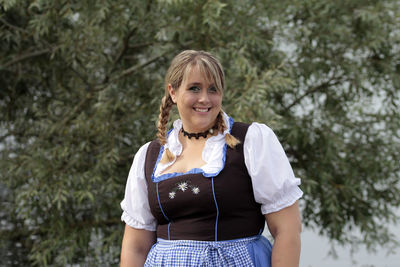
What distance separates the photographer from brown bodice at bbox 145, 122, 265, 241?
1567mm

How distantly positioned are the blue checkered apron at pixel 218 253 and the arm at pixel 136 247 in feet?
0.46

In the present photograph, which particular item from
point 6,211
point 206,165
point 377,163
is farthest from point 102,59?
point 206,165

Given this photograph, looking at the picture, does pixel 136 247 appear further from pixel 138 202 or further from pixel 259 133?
pixel 259 133

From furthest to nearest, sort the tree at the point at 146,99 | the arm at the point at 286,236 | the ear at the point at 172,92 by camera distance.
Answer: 1. the tree at the point at 146,99
2. the ear at the point at 172,92
3. the arm at the point at 286,236

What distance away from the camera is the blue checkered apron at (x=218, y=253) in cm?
158

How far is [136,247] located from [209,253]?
0.97 ft

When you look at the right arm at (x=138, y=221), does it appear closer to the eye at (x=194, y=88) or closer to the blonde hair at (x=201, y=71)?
the blonde hair at (x=201, y=71)

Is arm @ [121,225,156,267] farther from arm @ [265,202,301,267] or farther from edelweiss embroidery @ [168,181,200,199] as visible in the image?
arm @ [265,202,301,267]

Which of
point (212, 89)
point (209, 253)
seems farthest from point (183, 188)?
point (212, 89)

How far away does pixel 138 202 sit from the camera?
1748 mm

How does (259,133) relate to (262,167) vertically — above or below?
above

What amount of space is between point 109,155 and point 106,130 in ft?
0.84

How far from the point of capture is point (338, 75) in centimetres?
510

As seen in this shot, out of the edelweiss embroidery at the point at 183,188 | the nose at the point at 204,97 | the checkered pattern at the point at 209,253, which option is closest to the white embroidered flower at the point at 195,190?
the edelweiss embroidery at the point at 183,188
